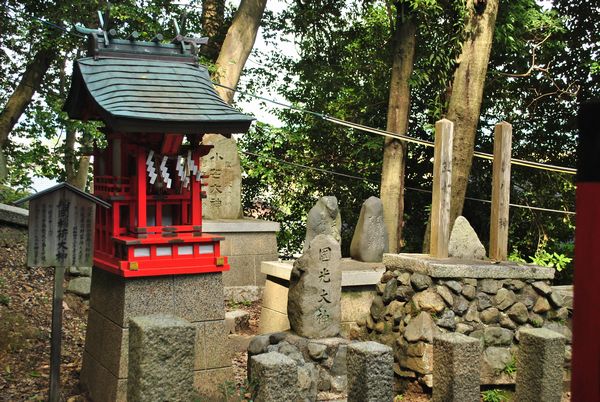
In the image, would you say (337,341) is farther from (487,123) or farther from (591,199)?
(487,123)

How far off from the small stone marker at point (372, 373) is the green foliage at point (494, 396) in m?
3.62

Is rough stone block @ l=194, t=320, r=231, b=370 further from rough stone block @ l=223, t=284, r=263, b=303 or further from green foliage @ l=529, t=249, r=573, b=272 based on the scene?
green foliage @ l=529, t=249, r=573, b=272

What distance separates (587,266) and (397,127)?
35.7ft

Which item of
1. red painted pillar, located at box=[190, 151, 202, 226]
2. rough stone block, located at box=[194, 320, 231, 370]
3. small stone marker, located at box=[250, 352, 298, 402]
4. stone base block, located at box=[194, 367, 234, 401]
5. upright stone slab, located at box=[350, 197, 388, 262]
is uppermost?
red painted pillar, located at box=[190, 151, 202, 226]

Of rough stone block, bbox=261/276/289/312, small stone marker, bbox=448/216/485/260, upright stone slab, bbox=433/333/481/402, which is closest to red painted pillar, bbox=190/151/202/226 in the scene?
upright stone slab, bbox=433/333/481/402

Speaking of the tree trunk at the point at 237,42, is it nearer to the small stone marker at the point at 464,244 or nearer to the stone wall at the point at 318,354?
the small stone marker at the point at 464,244

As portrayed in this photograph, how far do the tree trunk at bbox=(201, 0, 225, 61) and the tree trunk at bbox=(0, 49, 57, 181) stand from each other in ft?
10.8

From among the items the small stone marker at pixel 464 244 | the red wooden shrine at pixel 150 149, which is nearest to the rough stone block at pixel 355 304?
the small stone marker at pixel 464 244

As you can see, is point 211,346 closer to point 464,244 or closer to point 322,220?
point 464,244

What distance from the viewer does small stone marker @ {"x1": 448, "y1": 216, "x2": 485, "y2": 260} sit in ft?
27.1

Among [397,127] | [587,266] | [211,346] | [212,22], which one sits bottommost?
[211,346]

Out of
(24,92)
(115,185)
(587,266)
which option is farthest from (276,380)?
(24,92)

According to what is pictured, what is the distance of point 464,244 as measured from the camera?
27.1 feet

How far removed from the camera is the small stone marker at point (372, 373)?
413 centimetres
